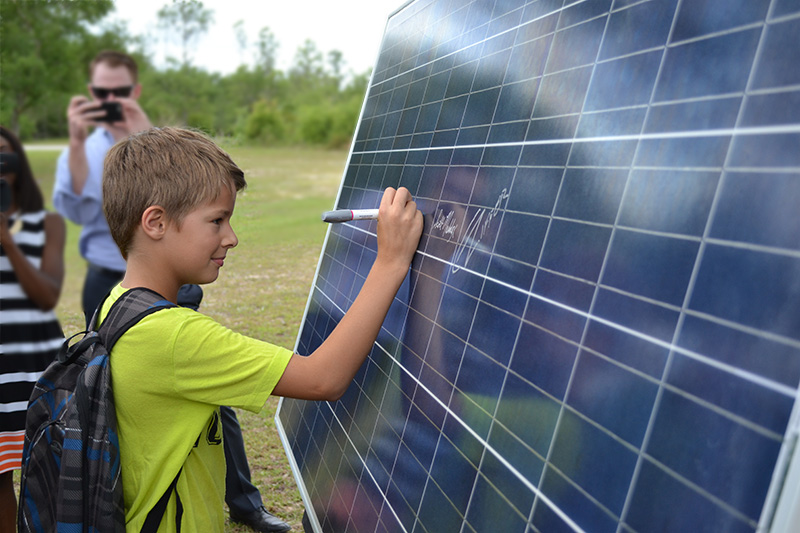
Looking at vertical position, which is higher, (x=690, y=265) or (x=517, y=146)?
(x=517, y=146)

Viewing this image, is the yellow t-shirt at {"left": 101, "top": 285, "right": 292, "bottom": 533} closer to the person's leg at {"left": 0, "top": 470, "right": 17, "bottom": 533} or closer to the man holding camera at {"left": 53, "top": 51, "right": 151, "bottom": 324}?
the man holding camera at {"left": 53, "top": 51, "right": 151, "bottom": 324}

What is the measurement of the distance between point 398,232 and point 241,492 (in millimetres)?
2549

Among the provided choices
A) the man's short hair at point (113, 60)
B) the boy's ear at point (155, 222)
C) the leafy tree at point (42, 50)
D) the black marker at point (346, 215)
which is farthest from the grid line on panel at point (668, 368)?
the leafy tree at point (42, 50)

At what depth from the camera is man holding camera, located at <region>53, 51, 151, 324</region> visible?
109 inches

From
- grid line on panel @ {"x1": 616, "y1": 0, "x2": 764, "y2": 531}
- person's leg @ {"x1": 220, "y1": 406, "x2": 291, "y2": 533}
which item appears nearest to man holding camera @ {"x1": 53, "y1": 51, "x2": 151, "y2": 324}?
person's leg @ {"x1": 220, "y1": 406, "x2": 291, "y2": 533}

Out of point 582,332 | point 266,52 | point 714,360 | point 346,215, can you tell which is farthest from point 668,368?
point 266,52

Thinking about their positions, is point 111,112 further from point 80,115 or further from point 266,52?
point 266,52

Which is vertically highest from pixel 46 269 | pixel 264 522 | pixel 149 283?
pixel 149 283

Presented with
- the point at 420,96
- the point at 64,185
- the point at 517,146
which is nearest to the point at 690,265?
the point at 517,146

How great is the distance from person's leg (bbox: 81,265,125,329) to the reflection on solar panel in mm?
2094

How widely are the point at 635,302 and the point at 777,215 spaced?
0.27 meters

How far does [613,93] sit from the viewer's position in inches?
48.4

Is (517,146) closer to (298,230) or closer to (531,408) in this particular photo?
(531,408)

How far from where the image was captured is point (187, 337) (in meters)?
1.72
